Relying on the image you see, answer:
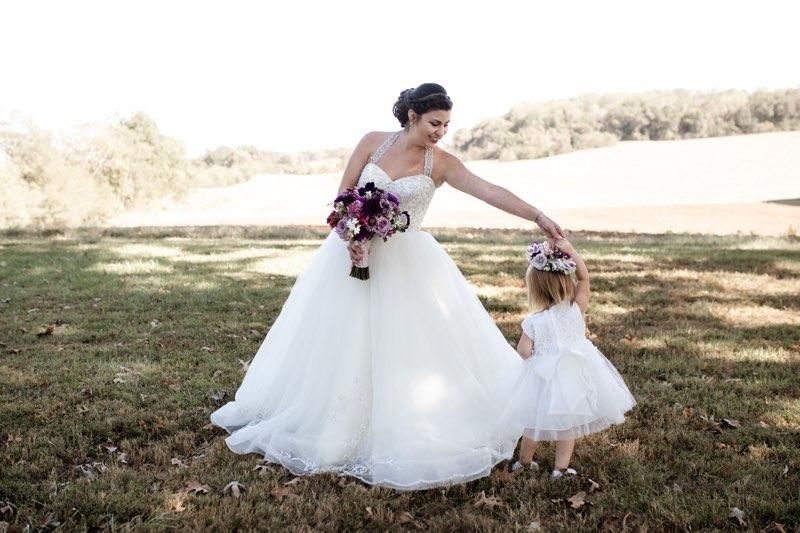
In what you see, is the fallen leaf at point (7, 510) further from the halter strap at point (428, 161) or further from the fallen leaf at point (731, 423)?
the fallen leaf at point (731, 423)

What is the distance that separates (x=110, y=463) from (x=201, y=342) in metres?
3.57

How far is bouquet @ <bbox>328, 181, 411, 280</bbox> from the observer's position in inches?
201

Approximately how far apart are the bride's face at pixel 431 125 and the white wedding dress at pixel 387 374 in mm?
172

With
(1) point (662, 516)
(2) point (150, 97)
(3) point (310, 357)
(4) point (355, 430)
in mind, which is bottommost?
(1) point (662, 516)

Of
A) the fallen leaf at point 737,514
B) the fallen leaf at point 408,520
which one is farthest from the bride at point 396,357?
the fallen leaf at point 737,514

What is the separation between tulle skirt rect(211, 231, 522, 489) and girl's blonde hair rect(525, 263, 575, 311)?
83 cm

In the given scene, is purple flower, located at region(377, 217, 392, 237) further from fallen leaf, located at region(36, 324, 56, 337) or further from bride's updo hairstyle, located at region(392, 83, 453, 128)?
fallen leaf, located at region(36, 324, 56, 337)

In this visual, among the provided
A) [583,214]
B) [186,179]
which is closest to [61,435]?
[583,214]

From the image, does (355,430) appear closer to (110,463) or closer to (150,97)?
(110,463)

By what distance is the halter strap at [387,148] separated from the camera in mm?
5543

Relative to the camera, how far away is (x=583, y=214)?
34.3 meters

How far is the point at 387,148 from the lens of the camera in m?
5.61

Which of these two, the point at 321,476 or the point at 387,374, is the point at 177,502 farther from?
the point at 387,374

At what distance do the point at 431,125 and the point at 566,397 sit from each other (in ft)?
7.53
